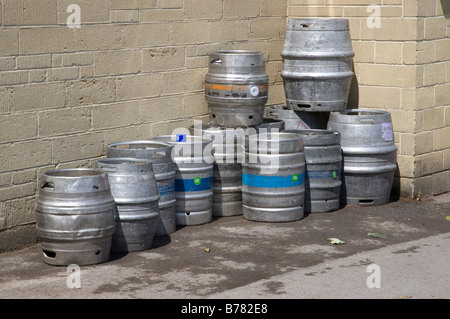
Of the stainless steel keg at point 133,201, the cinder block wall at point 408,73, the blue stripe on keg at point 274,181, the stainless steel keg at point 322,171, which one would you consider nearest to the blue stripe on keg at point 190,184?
the blue stripe on keg at point 274,181

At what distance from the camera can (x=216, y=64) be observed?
886 centimetres

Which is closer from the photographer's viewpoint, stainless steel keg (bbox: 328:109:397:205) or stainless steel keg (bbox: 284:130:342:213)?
stainless steel keg (bbox: 284:130:342:213)

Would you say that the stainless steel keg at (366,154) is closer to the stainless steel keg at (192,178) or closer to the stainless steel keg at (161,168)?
the stainless steel keg at (192,178)

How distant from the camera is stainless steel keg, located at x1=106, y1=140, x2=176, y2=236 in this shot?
779 centimetres

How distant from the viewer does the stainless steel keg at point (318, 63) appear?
920cm

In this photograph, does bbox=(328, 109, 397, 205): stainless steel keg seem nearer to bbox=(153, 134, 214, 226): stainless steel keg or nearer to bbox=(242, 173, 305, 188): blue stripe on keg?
bbox=(242, 173, 305, 188): blue stripe on keg

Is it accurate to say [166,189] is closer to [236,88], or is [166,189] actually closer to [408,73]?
[236,88]

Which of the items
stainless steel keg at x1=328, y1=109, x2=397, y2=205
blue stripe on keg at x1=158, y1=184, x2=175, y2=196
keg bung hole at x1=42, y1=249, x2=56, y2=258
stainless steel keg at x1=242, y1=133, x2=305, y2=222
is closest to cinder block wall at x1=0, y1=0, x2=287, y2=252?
keg bung hole at x1=42, y1=249, x2=56, y2=258

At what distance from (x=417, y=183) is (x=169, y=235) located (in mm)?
3186

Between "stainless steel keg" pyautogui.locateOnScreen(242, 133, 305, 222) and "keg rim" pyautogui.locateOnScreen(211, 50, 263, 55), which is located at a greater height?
"keg rim" pyautogui.locateOnScreen(211, 50, 263, 55)

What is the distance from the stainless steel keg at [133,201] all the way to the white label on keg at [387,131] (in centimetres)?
293

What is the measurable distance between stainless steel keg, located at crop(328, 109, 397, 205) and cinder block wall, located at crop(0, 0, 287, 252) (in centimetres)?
154
